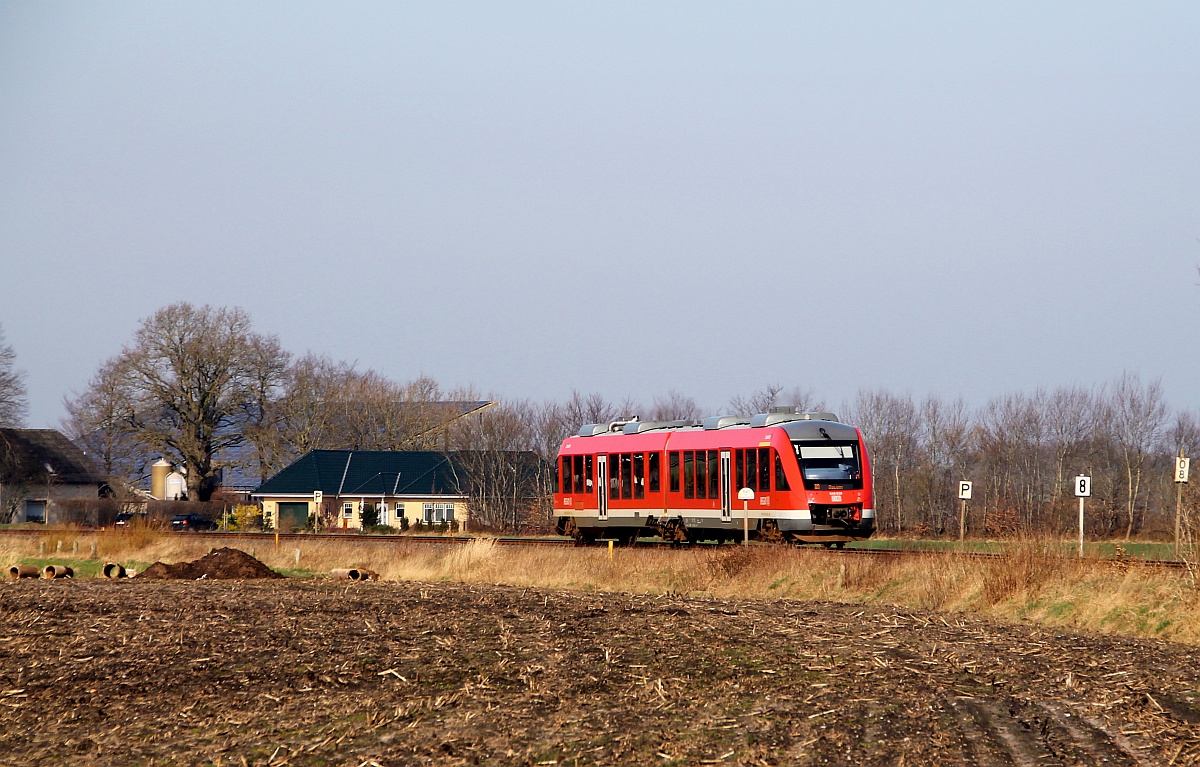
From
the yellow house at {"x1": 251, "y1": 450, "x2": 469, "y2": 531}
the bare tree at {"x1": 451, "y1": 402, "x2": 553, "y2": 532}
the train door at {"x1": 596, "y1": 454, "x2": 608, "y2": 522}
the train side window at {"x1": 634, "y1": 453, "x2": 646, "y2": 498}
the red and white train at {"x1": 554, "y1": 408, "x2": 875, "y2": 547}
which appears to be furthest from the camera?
the yellow house at {"x1": 251, "y1": 450, "x2": 469, "y2": 531}

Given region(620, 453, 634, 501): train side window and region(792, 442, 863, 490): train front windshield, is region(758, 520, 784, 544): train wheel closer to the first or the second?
region(792, 442, 863, 490): train front windshield

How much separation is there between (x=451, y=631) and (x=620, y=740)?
6.32 meters

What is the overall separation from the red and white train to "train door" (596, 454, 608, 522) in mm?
27

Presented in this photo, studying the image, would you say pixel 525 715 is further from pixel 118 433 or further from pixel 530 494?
pixel 118 433

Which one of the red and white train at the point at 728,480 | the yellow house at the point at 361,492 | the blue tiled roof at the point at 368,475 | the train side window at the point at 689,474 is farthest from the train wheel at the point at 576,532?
the blue tiled roof at the point at 368,475

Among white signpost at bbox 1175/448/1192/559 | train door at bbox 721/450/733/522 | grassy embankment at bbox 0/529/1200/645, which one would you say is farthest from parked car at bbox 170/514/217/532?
white signpost at bbox 1175/448/1192/559

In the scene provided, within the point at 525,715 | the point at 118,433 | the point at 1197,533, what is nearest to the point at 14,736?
the point at 525,715

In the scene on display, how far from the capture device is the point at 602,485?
34.1 m

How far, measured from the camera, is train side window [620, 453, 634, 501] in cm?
3297

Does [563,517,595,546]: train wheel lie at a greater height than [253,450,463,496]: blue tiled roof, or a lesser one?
lesser

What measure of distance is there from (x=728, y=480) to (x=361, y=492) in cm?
3960

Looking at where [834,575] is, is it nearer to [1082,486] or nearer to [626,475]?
[1082,486]

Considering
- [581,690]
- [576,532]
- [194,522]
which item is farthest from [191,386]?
[581,690]

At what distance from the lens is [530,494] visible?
63.3m
